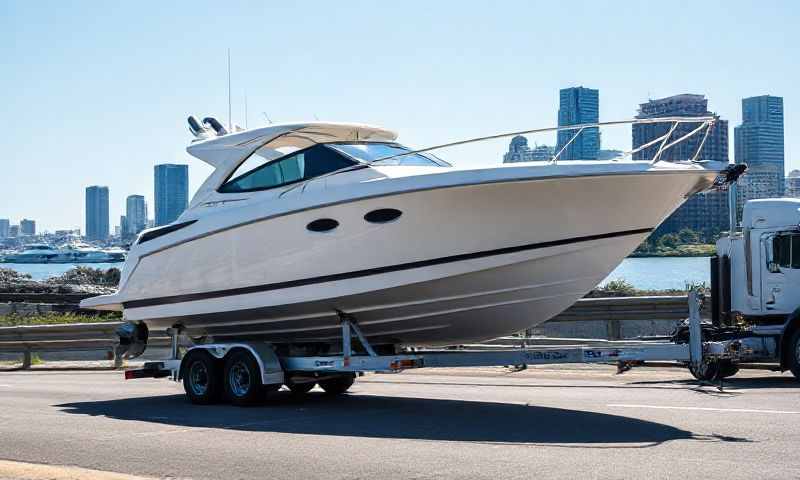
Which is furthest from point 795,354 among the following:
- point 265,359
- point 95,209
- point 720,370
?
point 95,209

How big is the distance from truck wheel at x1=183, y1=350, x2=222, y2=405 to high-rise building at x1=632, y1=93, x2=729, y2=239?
18.6 feet

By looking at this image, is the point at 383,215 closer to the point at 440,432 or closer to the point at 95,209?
the point at 440,432

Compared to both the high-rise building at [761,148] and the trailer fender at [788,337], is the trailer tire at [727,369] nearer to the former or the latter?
the trailer fender at [788,337]

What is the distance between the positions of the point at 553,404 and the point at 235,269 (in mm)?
4246

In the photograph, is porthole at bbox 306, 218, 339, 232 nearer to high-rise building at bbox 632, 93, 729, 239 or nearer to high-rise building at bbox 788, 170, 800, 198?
high-rise building at bbox 632, 93, 729, 239

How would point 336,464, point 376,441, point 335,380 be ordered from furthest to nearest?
point 335,380 → point 376,441 → point 336,464

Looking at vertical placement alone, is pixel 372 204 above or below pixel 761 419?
above

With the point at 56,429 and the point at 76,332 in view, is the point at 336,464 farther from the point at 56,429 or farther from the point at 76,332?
the point at 76,332

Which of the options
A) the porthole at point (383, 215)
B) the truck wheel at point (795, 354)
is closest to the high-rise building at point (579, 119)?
the porthole at point (383, 215)

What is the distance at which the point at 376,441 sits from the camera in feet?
30.1

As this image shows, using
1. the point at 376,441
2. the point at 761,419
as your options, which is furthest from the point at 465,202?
the point at 761,419

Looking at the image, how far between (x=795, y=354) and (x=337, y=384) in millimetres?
6211

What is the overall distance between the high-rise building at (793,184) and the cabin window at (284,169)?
8.25 meters

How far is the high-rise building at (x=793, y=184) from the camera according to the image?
54.8 ft
